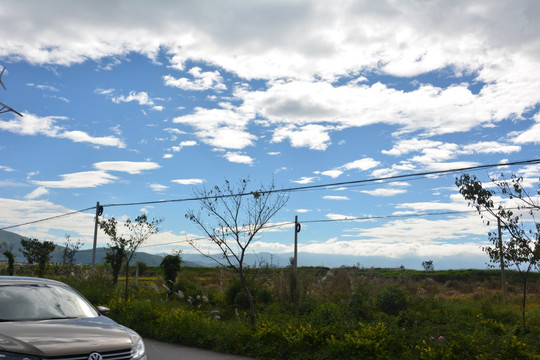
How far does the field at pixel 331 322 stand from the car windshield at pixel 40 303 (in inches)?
202

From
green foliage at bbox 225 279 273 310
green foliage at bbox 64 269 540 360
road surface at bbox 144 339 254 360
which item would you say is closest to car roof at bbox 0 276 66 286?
road surface at bbox 144 339 254 360

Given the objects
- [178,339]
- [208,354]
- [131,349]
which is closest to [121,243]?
[178,339]

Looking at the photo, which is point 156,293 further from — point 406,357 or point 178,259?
point 406,357

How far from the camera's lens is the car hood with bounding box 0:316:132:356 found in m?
5.41

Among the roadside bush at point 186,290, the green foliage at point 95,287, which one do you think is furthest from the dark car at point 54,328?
the roadside bush at point 186,290

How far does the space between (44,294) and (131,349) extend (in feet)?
6.50

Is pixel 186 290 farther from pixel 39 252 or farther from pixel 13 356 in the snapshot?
pixel 39 252

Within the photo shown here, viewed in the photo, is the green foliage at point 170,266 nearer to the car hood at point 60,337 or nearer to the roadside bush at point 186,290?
the roadside bush at point 186,290

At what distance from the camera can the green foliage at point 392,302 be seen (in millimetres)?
15188

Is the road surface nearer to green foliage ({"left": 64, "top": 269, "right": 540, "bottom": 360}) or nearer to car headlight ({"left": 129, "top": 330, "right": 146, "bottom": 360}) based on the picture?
green foliage ({"left": 64, "top": 269, "right": 540, "bottom": 360})

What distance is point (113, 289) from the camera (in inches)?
853

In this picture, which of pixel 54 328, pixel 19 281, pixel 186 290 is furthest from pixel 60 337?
pixel 186 290

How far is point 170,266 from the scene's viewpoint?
24422 millimetres

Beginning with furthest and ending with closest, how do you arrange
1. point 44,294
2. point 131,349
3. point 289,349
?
point 289,349, point 44,294, point 131,349
